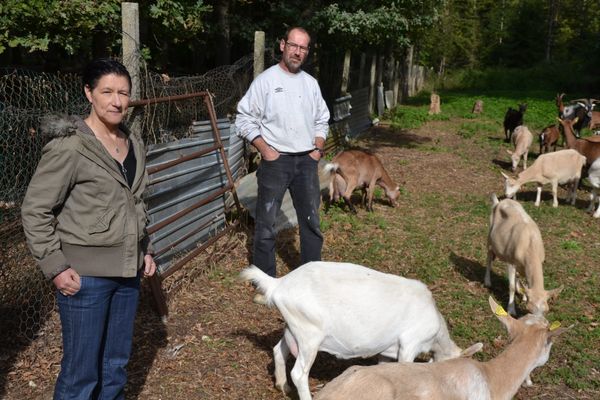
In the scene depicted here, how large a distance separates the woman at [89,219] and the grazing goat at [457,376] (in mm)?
1170

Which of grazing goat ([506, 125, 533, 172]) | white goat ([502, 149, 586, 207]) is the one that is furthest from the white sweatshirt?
grazing goat ([506, 125, 533, 172])

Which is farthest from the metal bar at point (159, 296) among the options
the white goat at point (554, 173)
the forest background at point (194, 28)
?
the white goat at point (554, 173)

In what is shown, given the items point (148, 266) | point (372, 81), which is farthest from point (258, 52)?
point (372, 81)

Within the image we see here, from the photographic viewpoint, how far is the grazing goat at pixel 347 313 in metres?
3.62

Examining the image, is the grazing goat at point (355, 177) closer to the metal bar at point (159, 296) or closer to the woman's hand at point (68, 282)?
the metal bar at point (159, 296)

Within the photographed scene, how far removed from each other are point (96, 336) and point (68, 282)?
37cm

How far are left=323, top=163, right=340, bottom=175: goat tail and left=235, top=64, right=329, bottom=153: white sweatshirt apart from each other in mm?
3398

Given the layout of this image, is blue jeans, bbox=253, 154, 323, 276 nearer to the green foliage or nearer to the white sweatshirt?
the white sweatshirt

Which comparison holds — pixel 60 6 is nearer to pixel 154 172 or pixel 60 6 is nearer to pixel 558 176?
pixel 154 172

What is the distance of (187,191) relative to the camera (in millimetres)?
6078

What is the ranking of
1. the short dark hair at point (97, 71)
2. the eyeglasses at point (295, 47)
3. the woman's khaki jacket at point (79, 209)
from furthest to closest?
the eyeglasses at point (295, 47) → the short dark hair at point (97, 71) → the woman's khaki jacket at point (79, 209)

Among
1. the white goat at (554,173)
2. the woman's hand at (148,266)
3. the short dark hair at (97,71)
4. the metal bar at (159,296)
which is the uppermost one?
the short dark hair at (97,71)

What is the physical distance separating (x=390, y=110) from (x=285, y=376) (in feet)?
59.2

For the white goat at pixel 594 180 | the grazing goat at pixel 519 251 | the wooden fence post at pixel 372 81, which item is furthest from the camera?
the wooden fence post at pixel 372 81
